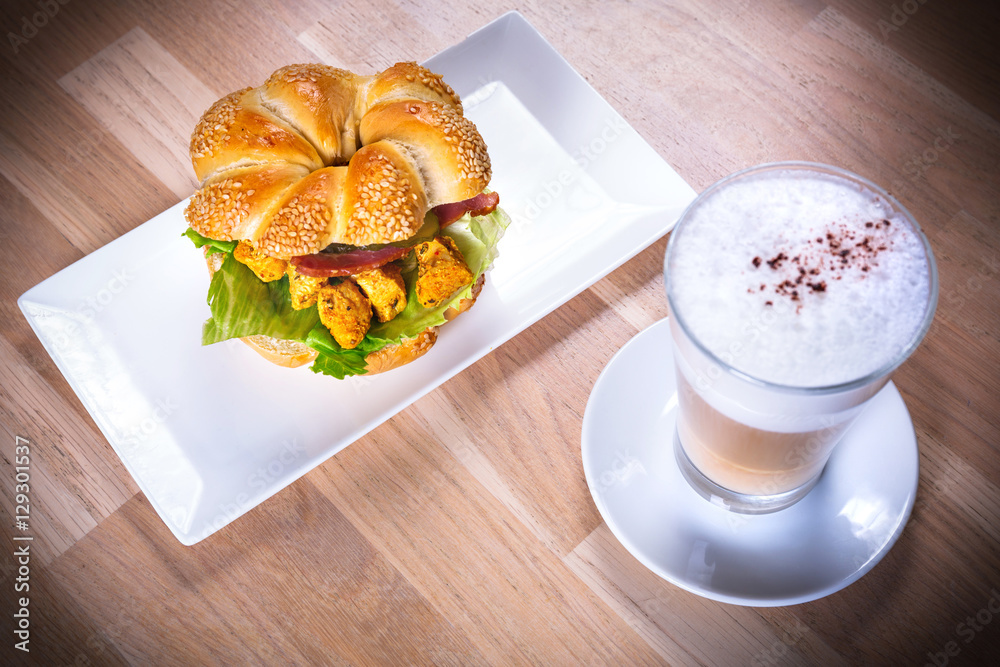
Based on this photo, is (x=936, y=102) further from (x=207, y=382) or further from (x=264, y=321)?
(x=207, y=382)

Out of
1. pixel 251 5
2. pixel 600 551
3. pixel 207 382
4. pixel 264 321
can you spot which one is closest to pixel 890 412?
pixel 600 551

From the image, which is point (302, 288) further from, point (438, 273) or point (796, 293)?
point (796, 293)

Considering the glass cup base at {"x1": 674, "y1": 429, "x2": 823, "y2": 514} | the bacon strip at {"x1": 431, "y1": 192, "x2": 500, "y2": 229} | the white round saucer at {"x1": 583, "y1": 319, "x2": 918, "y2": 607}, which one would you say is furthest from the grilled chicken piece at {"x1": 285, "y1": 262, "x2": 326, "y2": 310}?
the glass cup base at {"x1": 674, "y1": 429, "x2": 823, "y2": 514}

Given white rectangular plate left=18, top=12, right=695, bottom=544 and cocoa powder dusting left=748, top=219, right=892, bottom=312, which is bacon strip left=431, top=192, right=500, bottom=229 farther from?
cocoa powder dusting left=748, top=219, right=892, bottom=312

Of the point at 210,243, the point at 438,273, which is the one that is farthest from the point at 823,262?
the point at 210,243

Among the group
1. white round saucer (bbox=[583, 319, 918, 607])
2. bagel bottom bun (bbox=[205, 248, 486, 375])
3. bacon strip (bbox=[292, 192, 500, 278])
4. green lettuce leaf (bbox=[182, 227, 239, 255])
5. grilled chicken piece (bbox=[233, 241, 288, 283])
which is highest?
green lettuce leaf (bbox=[182, 227, 239, 255])

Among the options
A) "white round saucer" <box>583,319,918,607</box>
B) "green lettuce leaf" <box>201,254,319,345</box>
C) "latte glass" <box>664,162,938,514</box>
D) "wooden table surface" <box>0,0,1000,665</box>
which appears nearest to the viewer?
"latte glass" <box>664,162,938,514</box>

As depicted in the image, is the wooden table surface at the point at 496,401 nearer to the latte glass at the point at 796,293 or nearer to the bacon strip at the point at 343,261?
the bacon strip at the point at 343,261

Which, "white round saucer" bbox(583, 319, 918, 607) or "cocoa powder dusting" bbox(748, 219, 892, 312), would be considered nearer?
"cocoa powder dusting" bbox(748, 219, 892, 312)
